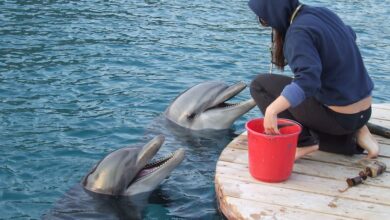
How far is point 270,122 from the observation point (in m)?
4.66

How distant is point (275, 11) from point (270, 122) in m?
0.82

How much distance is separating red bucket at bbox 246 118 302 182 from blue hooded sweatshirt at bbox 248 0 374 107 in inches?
14.0

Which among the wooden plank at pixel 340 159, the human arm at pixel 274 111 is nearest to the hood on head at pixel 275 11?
the human arm at pixel 274 111

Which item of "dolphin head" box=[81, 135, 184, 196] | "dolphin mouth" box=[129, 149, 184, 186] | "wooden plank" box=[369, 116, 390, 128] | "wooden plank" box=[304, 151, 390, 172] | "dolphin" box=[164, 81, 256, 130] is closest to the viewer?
"wooden plank" box=[304, 151, 390, 172]

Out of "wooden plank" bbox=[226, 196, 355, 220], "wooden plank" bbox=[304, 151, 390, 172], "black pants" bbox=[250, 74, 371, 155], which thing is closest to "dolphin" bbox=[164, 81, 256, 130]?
"black pants" bbox=[250, 74, 371, 155]

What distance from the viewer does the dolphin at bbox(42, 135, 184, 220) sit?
5.87 metres

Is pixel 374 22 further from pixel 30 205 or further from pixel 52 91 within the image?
pixel 30 205

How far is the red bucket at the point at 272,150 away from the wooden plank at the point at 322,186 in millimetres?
89

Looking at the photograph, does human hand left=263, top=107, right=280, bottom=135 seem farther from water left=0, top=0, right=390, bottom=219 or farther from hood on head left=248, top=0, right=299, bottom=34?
water left=0, top=0, right=390, bottom=219

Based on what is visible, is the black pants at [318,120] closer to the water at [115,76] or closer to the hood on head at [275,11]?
the hood on head at [275,11]

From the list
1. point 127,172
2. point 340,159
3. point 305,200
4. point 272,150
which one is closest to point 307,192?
point 305,200

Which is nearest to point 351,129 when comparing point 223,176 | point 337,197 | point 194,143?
point 337,197

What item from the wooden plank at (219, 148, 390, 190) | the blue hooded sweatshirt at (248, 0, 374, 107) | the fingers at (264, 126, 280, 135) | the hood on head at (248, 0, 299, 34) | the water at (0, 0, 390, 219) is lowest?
the water at (0, 0, 390, 219)

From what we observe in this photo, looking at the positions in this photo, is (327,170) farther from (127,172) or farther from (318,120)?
(127,172)
